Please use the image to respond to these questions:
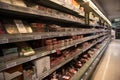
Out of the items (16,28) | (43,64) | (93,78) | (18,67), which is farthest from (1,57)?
(93,78)

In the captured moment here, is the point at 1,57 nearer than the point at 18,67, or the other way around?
the point at 1,57

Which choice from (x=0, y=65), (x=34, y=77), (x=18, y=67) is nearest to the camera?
(x=0, y=65)

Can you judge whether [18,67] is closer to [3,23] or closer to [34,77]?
[34,77]

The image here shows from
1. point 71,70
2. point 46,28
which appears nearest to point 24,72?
point 46,28

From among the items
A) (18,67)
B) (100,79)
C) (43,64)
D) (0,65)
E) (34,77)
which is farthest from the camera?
(100,79)

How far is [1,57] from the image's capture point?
1084 millimetres

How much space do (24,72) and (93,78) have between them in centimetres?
244

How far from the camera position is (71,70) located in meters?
2.67

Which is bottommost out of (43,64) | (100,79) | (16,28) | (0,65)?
(100,79)

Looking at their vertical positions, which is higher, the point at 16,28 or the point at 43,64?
the point at 16,28

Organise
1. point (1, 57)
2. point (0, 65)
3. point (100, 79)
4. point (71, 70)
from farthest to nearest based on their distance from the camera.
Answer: point (100, 79), point (71, 70), point (1, 57), point (0, 65)

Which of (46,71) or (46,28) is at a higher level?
(46,28)

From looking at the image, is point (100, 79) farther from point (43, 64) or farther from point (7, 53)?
point (7, 53)

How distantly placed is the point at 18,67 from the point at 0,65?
0.33 meters
